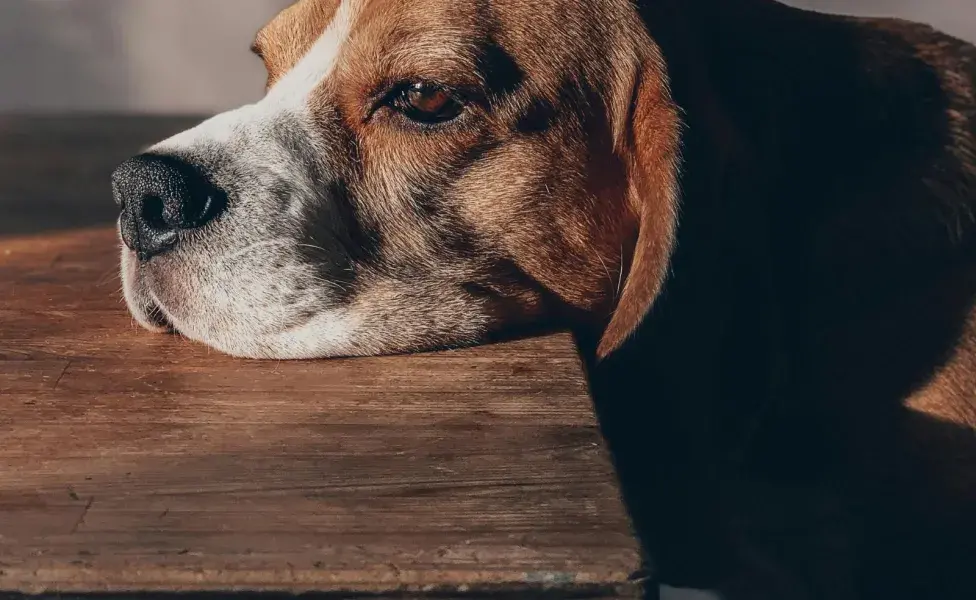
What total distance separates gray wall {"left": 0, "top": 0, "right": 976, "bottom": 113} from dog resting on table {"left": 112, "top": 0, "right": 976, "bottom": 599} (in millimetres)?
2908

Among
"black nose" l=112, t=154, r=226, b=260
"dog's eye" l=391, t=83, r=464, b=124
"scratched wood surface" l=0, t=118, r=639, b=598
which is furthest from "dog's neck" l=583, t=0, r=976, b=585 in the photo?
"black nose" l=112, t=154, r=226, b=260

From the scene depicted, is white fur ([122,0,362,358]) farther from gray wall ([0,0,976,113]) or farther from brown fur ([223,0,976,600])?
gray wall ([0,0,976,113])

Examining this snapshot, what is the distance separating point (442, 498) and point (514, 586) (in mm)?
215

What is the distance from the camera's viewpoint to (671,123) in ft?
6.60

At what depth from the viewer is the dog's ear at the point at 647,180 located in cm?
193

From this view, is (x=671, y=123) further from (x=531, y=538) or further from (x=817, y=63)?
(x=531, y=538)

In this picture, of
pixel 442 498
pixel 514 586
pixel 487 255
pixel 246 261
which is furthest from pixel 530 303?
pixel 514 586

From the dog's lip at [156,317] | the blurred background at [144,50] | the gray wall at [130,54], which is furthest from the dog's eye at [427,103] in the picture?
the gray wall at [130,54]

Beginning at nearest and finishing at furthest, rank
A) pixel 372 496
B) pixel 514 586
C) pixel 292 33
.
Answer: pixel 514 586, pixel 372 496, pixel 292 33

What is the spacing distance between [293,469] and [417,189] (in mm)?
702

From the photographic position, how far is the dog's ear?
1.93 metres

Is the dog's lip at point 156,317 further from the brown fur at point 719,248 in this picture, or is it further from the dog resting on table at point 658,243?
the brown fur at point 719,248

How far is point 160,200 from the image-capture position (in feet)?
6.74

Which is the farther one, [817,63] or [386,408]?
[817,63]
